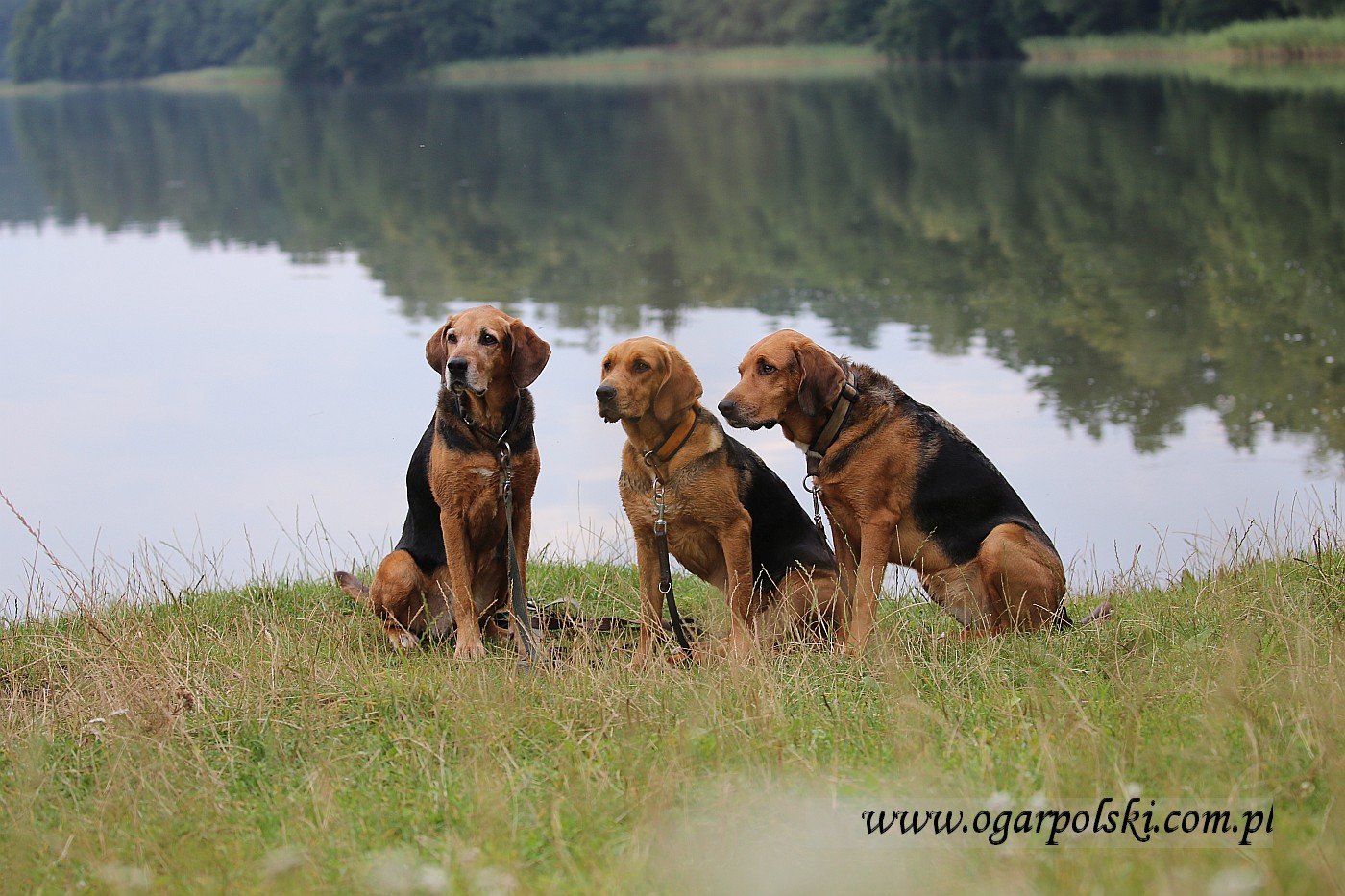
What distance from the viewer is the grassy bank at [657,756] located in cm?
321

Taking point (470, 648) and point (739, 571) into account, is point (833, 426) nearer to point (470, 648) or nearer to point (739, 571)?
point (739, 571)

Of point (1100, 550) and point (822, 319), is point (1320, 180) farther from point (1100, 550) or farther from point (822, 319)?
point (1100, 550)

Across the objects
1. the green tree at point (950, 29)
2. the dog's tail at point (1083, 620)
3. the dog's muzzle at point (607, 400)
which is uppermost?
the green tree at point (950, 29)

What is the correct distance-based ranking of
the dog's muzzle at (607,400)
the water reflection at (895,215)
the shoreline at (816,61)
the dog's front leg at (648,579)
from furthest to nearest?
the shoreline at (816,61), the water reflection at (895,215), the dog's front leg at (648,579), the dog's muzzle at (607,400)

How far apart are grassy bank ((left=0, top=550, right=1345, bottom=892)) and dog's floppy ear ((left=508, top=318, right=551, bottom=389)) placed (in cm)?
118

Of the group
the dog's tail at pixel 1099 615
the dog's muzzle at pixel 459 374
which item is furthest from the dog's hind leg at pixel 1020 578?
the dog's muzzle at pixel 459 374

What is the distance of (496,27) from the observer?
260 feet

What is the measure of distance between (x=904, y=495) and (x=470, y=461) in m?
1.87

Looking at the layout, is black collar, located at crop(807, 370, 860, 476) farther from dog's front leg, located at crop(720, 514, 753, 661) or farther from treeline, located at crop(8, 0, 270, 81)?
treeline, located at crop(8, 0, 270, 81)

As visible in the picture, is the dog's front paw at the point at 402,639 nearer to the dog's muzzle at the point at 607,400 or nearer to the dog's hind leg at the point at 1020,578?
the dog's muzzle at the point at 607,400

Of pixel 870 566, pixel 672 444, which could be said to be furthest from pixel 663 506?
pixel 870 566

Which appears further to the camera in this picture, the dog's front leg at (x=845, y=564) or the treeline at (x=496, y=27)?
the treeline at (x=496, y=27)

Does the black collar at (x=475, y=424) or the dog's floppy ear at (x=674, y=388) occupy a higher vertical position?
the dog's floppy ear at (x=674, y=388)

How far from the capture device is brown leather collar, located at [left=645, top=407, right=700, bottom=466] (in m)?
5.52
